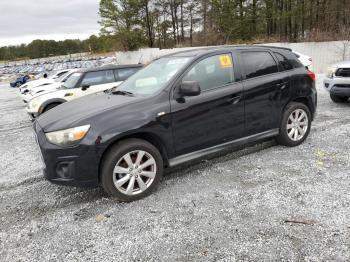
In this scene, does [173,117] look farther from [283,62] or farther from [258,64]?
[283,62]

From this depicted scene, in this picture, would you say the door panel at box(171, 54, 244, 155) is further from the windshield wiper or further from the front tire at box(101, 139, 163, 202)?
the windshield wiper

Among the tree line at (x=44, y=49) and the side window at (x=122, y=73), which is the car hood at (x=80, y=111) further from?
the tree line at (x=44, y=49)

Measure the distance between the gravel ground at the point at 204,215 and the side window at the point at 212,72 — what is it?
125 cm

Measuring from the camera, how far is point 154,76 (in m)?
4.30

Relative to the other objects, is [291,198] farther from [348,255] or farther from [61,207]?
[61,207]

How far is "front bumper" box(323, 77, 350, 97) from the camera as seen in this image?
7199mm

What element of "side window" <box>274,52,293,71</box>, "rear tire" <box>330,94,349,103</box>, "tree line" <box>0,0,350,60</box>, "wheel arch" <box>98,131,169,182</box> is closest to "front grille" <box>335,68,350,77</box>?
"rear tire" <box>330,94,349,103</box>

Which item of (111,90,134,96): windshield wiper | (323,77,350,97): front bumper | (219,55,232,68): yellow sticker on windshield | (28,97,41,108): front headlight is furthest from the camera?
(28,97,41,108): front headlight

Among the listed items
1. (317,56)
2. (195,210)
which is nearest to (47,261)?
(195,210)

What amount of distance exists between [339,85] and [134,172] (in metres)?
6.06

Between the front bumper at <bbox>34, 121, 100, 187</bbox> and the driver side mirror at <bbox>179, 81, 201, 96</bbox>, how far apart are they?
1.26 m

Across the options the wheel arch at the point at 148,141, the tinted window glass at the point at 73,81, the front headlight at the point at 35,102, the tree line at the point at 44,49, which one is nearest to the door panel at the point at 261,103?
the wheel arch at the point at 148,141

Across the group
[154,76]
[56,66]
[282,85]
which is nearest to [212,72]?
[154,76]

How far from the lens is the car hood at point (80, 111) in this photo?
3484 millimetres
